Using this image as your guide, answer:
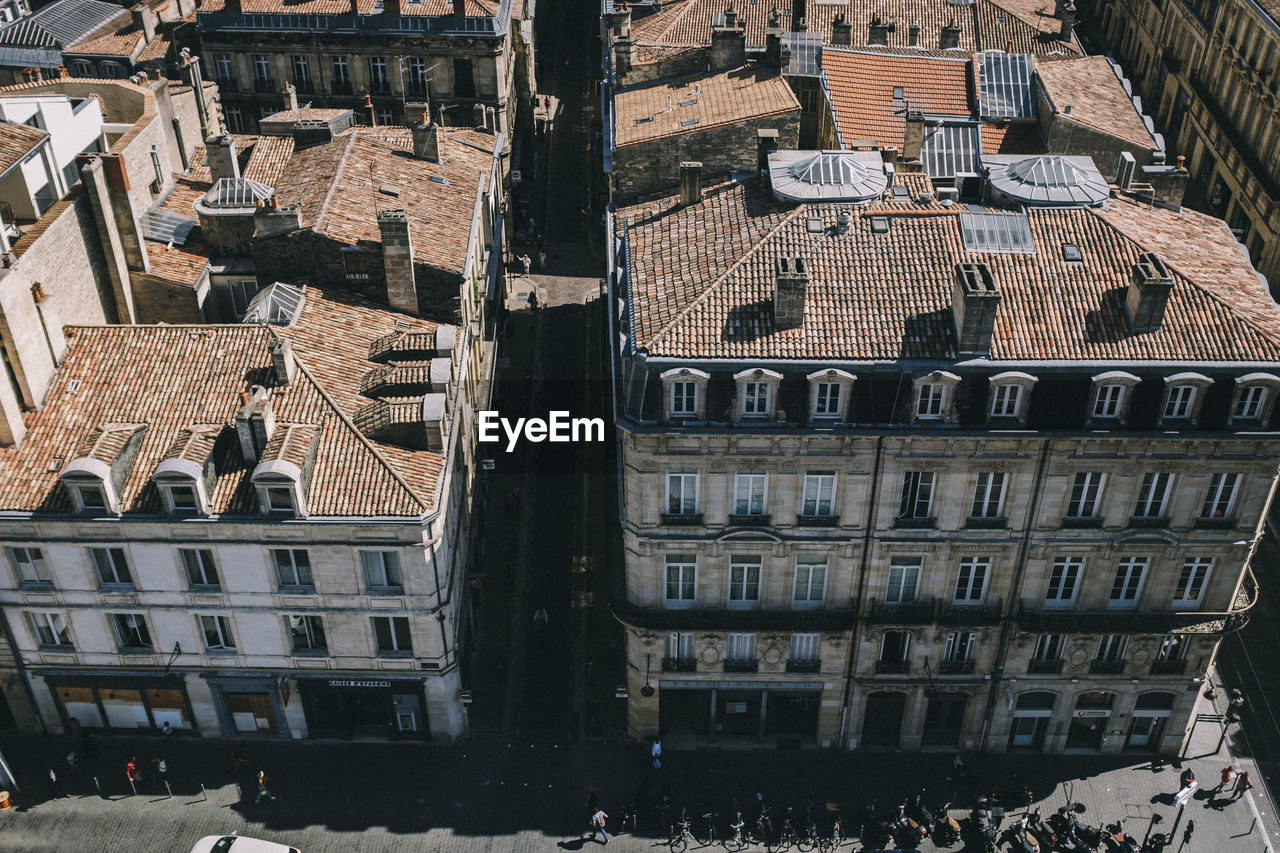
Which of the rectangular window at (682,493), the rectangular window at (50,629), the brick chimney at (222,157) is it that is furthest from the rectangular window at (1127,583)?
the brick chimney at (222,157)

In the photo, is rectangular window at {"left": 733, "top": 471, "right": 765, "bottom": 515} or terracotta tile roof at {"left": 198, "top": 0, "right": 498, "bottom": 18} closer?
rectangular window at {"left": 733, "top": 471, "right": 765, "bottom": 515}

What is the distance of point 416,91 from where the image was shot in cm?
9469

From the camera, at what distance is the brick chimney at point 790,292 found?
161ft

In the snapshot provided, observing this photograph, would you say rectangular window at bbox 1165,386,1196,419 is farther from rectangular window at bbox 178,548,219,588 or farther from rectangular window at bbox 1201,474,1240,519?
rectangular window at bbox 178,548,219,588

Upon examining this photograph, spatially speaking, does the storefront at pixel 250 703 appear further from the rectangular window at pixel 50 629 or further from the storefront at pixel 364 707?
the rectangular window at pixel 50 629

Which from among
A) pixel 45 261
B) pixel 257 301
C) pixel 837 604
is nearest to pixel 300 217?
pixel 257 301

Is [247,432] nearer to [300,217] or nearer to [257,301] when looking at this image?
[257,301]

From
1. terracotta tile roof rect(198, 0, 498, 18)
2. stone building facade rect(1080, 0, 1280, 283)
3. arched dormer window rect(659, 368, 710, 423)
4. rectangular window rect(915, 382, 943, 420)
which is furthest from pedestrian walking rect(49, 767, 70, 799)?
stone building facade rect(1080, 0, 1280, 283)

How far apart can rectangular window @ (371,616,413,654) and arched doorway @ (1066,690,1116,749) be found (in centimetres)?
3170

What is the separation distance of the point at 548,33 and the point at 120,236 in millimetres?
88627

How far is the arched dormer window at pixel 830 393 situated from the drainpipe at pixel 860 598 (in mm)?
1984

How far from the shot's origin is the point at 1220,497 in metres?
52.0

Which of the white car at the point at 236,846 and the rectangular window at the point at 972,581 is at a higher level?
the rectangular window at the point at 972,581

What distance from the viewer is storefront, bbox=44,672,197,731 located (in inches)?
2296
